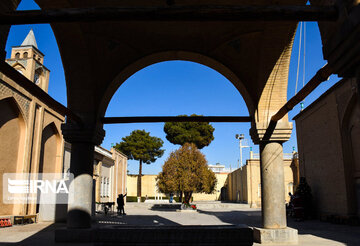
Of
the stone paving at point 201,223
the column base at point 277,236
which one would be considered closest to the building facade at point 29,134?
the stone paving at point 201,223

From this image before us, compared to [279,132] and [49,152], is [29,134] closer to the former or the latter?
[49,152]

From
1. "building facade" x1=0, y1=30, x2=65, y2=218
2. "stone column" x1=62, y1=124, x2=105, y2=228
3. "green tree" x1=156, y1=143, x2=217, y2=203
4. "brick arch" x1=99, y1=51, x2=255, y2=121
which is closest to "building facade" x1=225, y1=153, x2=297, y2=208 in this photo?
"green tree" x1=156, y1=143, x2=217, y2=203

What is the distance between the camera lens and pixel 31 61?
18.1 metres

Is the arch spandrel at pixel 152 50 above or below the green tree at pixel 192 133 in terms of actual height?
below

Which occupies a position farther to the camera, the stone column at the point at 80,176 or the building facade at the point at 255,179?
the building facade at the point at 255,179

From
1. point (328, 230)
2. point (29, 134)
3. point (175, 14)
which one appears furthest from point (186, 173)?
point (175, 14)

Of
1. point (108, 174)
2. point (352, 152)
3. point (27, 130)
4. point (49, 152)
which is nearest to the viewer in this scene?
point (352, 152)

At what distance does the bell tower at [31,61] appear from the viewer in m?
18.0

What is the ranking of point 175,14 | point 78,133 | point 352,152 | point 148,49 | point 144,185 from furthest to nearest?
point 144,185 → point 352,152 → point 148,49 → point 78,133 → point 175,14

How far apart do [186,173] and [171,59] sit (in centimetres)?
1983

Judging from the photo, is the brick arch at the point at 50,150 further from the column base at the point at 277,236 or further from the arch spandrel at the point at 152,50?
the column base at the point at 277,236

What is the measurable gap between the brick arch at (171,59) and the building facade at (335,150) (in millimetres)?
6197

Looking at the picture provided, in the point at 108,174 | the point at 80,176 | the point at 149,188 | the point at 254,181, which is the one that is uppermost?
the point at 108,174

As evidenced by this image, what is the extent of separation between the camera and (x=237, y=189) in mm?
38844
